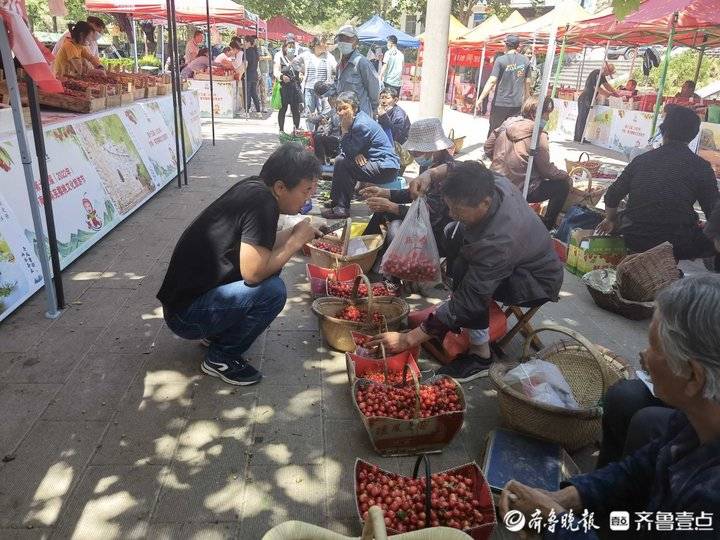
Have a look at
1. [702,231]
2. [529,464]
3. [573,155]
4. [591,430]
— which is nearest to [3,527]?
[529,464]

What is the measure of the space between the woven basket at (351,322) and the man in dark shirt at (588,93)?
12.7m

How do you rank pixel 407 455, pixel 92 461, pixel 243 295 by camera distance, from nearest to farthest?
pixel 92 461
pixel 407 455
pixel 243 295

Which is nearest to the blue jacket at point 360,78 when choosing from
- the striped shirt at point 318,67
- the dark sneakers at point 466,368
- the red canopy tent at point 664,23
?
the red canopy tent at point 664,23

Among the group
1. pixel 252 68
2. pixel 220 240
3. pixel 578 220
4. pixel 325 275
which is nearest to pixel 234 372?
pixel 220 240

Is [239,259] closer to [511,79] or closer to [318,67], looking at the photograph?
[511,79]

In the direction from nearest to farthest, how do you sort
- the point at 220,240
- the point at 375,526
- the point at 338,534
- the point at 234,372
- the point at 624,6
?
the point at 375,526 → the point at 338,534 → the point at 624,6 → the point at 220,240 → the point at 234,372

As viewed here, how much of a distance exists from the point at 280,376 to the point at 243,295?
653 millimetres

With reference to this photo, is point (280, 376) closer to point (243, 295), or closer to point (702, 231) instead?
point (243, 295)

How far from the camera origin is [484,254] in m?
3.15

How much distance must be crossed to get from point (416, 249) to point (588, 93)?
12.4 metres

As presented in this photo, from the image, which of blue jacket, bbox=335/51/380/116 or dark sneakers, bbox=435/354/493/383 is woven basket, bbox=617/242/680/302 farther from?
blue jacket, bbox=335/51/380/116

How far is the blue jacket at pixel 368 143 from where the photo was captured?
6.29m

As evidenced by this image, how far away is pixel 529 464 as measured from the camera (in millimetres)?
2686

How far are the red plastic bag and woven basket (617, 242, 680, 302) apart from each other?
169 centimetres
